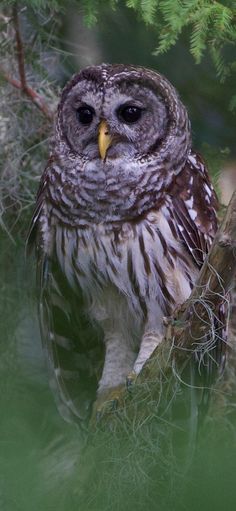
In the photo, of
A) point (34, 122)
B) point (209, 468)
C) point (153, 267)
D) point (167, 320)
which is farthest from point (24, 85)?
point (209, 468)

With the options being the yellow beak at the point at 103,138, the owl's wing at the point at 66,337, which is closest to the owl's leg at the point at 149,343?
the owl's wing at the point at 66,337

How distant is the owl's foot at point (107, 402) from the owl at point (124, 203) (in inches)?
0.8

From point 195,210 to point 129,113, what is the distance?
448 mm

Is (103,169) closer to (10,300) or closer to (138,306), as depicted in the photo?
(138,306)

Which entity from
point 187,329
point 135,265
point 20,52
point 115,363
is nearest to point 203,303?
point 187,329

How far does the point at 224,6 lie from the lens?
3.00 metres

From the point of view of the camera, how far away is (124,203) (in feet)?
10.5

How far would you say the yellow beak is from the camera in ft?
10.1

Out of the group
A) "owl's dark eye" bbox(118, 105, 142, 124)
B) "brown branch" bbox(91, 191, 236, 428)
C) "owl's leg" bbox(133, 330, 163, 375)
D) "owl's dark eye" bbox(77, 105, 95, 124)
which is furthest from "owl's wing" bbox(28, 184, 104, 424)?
"brown branch" bbox(91, 191, 236, 428)

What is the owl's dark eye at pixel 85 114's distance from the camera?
313cm

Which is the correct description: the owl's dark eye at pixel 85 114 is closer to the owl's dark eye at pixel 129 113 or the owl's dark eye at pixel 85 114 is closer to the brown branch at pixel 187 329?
the owl's dark eye at pixel 129 113

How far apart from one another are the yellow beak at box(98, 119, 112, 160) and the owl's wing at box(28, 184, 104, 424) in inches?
18.1

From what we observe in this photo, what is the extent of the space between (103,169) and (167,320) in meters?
0.81

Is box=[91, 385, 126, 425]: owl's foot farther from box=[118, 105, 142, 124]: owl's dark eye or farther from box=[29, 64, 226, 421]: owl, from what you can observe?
box=[118, 105, 142, 124]: owl's dark eye
